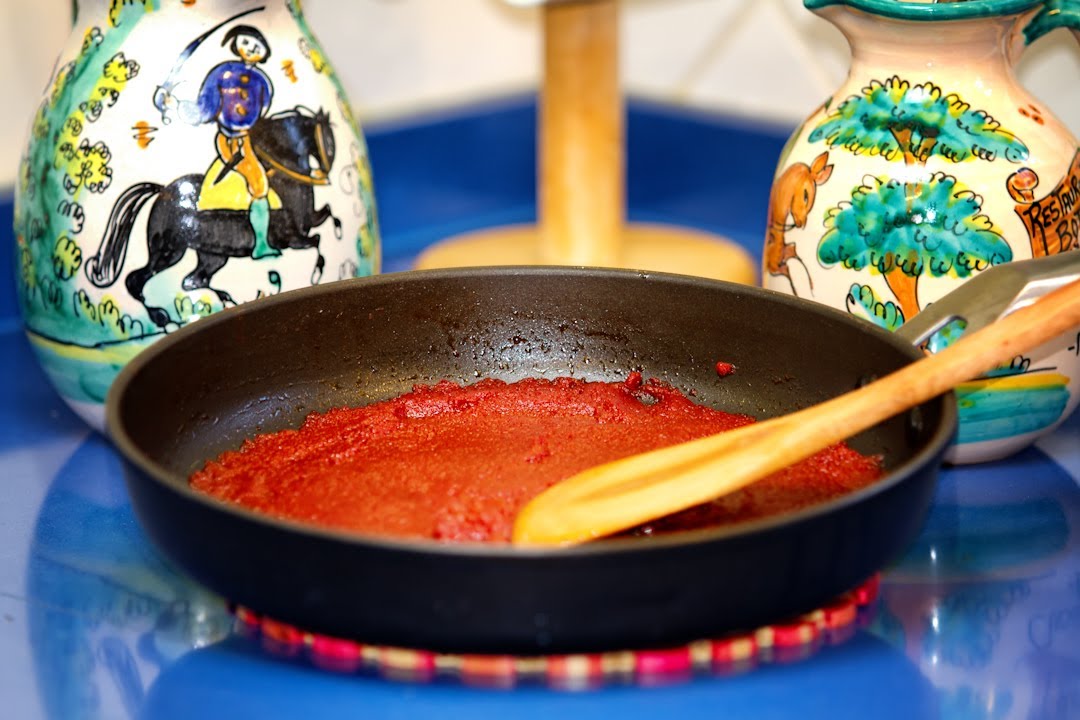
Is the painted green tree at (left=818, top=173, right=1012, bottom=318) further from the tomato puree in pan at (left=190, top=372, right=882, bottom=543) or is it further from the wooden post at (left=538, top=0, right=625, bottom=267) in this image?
the wooden post at (left=538, top=0, right=625, bottom=267)

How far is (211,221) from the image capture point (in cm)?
62

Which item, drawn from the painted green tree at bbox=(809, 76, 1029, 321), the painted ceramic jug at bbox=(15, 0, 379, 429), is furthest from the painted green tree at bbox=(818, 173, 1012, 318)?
the painted ceramic jug at bbox=(15, 0, 379, 429)

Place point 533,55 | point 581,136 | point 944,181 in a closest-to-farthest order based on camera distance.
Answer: point 944,181 < point 581,136 < point 533,55

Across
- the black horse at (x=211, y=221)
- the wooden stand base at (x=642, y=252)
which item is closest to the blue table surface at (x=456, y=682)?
the black horse at (x=211, y=221)

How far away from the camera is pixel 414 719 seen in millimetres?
460

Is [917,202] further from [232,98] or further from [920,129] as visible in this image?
[232,98]

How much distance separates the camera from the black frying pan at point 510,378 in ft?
1.36

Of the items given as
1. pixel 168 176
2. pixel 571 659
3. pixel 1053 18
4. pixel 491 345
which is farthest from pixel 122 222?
pixel 1053 18

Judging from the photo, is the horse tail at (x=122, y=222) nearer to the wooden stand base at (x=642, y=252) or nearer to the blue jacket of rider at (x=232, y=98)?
the blue jacket of rider at (x=232, y=98)

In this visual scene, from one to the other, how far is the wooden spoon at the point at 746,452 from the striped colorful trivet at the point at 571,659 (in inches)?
1.7

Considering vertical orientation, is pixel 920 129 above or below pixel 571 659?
above

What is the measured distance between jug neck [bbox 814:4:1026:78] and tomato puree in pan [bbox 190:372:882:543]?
0.17m

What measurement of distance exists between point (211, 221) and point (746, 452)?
10.6 inches

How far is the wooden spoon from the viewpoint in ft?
1.56
